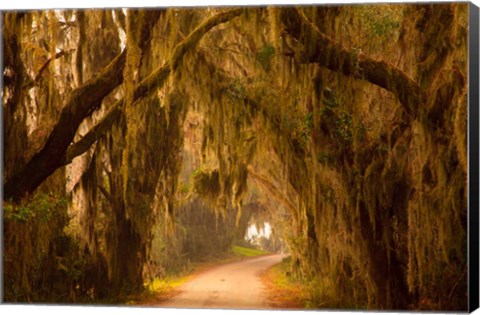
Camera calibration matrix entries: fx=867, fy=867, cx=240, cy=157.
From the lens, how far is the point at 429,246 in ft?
28.7

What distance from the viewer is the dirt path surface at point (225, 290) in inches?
370

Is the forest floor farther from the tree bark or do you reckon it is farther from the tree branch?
the tree bark

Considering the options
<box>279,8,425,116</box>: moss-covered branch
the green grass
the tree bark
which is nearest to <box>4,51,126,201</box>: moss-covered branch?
the tree bark

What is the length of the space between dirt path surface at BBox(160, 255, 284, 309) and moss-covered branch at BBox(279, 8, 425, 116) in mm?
2510

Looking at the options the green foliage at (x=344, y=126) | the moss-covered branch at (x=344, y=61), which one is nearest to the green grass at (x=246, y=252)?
the green foliage at (x=344, y=126)

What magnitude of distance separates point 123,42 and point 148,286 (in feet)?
9.38

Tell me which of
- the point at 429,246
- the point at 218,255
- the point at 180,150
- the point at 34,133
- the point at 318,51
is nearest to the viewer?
the point at 429,246

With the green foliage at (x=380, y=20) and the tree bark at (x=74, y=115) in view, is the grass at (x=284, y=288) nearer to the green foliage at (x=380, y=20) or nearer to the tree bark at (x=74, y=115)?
the tree bark at (x=74, y=115)

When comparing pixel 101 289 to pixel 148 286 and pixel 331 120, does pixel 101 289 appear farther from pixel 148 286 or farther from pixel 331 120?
pixel 331 120

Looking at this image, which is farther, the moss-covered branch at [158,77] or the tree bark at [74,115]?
the tree bark at [74,115]

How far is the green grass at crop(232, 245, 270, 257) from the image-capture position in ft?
36.3

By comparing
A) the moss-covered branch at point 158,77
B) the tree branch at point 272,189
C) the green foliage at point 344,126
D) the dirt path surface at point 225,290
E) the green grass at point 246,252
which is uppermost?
the moss-covered branch at point 158,77

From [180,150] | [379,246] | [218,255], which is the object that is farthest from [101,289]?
[379,246]

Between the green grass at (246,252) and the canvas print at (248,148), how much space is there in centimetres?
5
